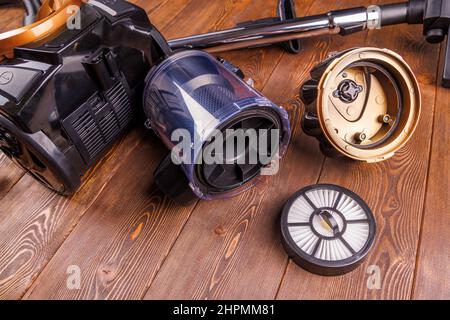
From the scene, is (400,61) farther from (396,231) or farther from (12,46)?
(12,46)

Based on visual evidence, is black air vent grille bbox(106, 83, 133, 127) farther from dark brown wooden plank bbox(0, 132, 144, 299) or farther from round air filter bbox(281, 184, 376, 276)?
round air filter bbox(281, 184, 376, 276)

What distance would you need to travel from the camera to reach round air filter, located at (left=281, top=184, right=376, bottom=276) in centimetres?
76

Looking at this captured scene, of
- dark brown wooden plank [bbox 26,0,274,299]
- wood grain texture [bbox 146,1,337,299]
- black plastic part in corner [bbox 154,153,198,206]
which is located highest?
black plastic part in corner [bbox 154,153,198,206]

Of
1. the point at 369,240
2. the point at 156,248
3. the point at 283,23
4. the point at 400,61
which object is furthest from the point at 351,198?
the point at 283,23

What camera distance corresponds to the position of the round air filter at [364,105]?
2.74 feet

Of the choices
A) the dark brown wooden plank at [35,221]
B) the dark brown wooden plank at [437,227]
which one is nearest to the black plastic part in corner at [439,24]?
Answer: the dark brown wooden plank at [437,227]

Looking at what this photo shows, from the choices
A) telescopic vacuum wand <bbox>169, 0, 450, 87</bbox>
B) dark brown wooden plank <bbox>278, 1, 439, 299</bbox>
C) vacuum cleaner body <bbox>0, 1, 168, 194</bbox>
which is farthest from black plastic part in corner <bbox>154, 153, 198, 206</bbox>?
telescopic vacuum wand <bbox>169, 0, 450, 87</bbox>

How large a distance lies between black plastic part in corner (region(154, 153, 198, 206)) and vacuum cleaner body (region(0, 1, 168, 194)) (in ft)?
0.51

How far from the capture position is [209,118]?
29.6 inches

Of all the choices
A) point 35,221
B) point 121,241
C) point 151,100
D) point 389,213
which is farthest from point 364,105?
point 35,221

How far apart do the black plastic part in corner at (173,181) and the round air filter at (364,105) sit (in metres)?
0.31

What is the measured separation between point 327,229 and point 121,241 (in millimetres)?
425

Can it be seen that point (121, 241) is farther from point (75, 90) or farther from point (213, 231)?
point (75, 90)

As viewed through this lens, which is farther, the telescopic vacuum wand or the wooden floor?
the telescopic vacuum wand
